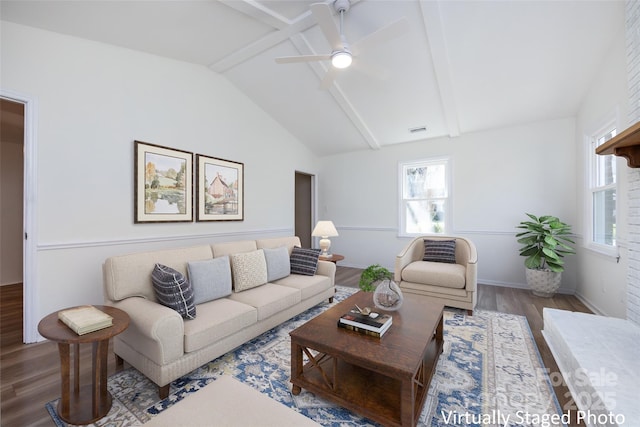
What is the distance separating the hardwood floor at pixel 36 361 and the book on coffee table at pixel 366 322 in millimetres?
1131

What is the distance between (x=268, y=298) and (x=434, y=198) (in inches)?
144

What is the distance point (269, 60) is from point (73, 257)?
3151mm

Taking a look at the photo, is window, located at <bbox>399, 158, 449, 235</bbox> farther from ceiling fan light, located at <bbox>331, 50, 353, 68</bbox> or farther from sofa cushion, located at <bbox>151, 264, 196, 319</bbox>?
sofa cushion, located at <bbox>151, 264, 196, 319</bbox>

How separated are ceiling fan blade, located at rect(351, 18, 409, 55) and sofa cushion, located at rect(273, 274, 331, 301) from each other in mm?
2378

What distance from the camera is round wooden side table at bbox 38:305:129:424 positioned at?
145 centimetres

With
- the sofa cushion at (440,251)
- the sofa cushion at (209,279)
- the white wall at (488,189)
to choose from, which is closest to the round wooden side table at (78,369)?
the sofa cushion at (209,279)

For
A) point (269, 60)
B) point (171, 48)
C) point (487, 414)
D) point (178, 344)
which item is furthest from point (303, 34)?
point (487, 414)

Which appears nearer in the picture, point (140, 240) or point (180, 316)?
point (180, 316)

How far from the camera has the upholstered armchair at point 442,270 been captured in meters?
3.06

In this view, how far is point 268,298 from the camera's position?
248 cm

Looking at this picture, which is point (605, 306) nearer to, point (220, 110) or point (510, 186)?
point (510, 186)

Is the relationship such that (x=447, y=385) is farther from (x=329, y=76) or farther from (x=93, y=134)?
(x=93, y=134)

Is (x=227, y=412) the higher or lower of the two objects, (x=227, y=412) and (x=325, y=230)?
the lower

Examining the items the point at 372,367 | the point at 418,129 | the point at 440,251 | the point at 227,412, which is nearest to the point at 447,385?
the point at 372,367
